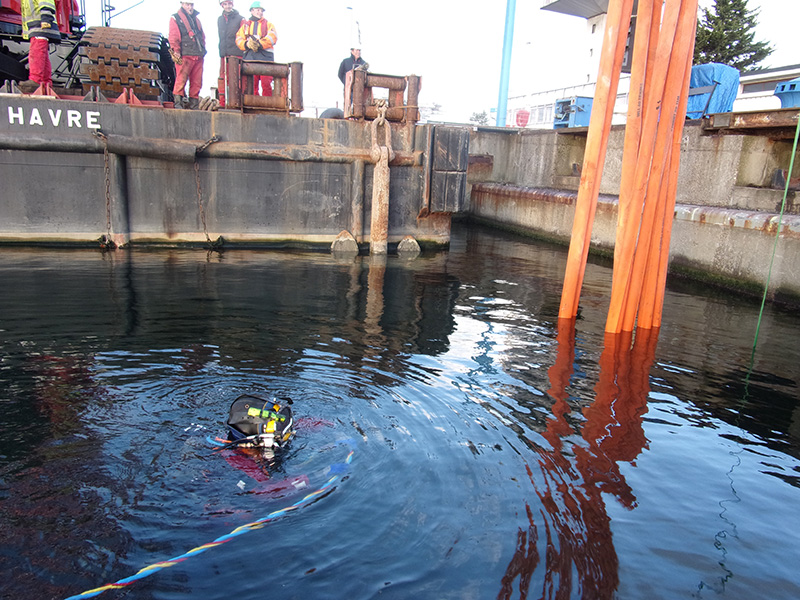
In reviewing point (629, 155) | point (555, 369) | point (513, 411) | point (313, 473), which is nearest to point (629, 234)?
point (629, 155)

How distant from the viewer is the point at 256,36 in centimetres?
1176

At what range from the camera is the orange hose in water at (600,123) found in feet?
21.6

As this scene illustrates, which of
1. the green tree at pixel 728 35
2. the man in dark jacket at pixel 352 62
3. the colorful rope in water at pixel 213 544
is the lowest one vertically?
the colorful rope in water at pixel 213 544

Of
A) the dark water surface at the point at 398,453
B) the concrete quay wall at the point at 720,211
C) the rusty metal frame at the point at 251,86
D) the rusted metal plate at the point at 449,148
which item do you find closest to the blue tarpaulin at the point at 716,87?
the concrete quay wall at the point at 720,211

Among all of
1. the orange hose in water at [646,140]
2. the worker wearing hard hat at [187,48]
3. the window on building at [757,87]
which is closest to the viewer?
the orange hose in water at [646,140]

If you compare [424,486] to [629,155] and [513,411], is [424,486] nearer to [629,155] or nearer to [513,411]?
[513,411]

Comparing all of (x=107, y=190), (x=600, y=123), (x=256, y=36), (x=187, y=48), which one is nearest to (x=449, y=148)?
(x=256, y=36)

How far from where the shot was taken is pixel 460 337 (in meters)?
7.16

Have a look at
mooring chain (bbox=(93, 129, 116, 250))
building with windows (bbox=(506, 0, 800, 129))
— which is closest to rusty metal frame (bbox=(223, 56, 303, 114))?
mooring chain (bbox=(93, 129, 116, 250))

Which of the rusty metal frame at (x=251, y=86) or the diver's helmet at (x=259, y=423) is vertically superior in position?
the rusty metal frame at (x=251, y=86)

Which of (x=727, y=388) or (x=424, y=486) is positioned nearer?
(x=424, y=486)

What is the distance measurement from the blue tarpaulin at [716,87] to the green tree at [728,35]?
13.0 m

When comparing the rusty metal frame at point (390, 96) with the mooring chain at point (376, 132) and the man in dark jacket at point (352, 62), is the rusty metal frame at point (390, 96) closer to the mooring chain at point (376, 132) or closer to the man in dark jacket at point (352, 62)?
the mooring chain at point (376, 132)

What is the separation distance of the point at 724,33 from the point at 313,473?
28.2 meters
